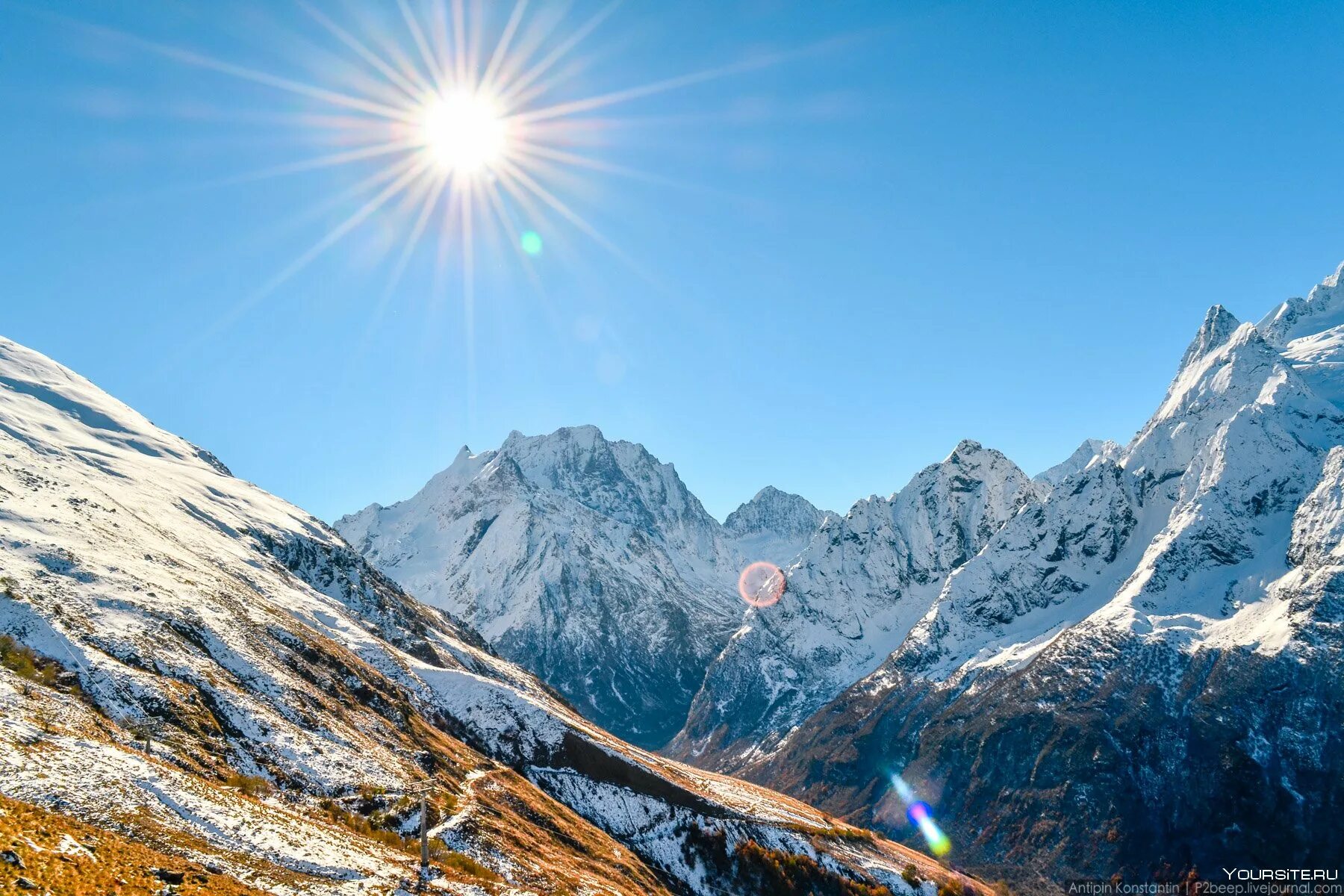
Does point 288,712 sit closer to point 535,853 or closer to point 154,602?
point 154,602

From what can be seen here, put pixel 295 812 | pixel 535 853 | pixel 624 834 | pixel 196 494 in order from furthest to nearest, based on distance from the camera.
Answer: pixel 196 494, pixel 624 834, pixel 535 853, pixel 295 812

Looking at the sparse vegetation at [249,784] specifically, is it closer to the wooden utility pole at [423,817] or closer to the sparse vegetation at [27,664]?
the wooden utility pole at [423,817]

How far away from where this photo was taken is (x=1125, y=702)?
182625mm

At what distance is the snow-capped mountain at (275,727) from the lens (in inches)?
1422

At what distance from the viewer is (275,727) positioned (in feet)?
188

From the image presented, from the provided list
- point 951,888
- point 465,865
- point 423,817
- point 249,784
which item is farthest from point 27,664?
point 951,888

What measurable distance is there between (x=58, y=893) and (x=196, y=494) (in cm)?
13311

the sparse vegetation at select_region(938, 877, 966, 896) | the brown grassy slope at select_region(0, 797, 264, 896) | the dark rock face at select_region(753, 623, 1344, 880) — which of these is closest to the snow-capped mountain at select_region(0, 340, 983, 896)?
the brown grassy slope at select_region(0, 797, 264, 896)

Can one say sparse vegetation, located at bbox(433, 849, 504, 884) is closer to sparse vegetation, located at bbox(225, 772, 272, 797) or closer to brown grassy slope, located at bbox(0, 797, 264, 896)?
sparse vegetation, located at bbox(225, 772, 272, 797)

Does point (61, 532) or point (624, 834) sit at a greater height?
point (61, 532)

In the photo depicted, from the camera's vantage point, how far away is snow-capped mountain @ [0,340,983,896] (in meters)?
36.1

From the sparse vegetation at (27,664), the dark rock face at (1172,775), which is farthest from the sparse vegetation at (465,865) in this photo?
the dark rock face at (1172,775)

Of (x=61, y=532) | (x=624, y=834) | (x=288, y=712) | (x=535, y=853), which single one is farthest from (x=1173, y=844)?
(x=61, y=532)

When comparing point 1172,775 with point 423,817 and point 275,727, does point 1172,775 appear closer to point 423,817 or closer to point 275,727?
point 423,817
